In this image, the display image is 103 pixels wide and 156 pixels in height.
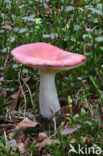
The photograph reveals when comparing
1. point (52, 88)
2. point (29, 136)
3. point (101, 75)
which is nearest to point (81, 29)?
point (101, 75)

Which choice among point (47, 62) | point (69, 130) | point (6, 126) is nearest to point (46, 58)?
point (47, 62)

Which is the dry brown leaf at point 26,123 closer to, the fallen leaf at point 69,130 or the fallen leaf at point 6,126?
the fallen leaf at point 6,126

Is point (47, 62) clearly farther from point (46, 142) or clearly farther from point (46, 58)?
point (46, 142)

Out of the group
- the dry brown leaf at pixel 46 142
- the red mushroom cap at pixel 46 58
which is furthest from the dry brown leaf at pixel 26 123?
the red mushroom cap at pixel 46 58

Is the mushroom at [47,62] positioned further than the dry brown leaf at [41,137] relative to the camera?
No

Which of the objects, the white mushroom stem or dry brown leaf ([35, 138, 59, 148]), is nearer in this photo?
dry brown leaf ([35, 138, 59, 148])

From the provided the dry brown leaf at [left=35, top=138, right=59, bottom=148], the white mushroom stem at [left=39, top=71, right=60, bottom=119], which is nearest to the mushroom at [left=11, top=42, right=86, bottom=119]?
the white mushroom stem at [left=39, top=71, right=60, bottom=119]

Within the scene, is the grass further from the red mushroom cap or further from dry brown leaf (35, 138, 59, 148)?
the red mushroom cap
